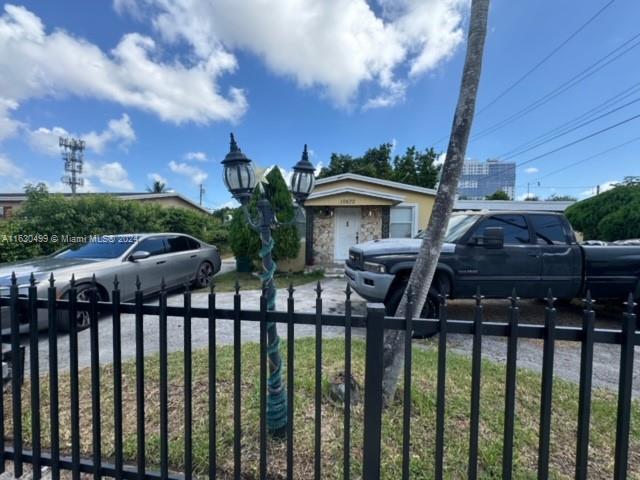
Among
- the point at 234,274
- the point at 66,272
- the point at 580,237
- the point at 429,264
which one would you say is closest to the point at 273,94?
the point at 234,274

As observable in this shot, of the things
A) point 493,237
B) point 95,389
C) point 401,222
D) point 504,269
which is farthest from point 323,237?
point 95,389

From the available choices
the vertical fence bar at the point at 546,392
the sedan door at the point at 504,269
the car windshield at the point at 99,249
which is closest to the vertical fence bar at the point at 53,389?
the vertical fence bar at the point at 546,392

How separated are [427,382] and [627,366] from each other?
177cm

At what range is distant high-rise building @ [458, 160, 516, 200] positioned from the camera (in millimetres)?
41938

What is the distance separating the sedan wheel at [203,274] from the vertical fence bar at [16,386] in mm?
6149

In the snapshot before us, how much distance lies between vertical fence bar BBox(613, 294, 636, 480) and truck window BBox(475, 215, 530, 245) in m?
3.86

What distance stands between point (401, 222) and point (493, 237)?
23.4 feet

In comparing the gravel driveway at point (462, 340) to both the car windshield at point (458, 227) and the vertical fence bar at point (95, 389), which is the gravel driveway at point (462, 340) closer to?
the car windshield at point (458, 227)

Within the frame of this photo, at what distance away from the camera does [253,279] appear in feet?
31.8

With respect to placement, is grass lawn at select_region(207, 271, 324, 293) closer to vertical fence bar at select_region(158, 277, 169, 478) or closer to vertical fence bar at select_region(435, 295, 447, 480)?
vertical fence bar at select_region(158, 277, 169, 478)

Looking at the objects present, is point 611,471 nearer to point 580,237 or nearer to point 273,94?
point 273,94

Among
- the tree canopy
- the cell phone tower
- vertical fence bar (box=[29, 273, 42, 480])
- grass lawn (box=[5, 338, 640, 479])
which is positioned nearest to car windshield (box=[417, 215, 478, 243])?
grass lawn (box=[5, 338, 640, 479])

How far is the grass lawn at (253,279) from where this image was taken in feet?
27.8

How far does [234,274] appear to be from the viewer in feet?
34.7
